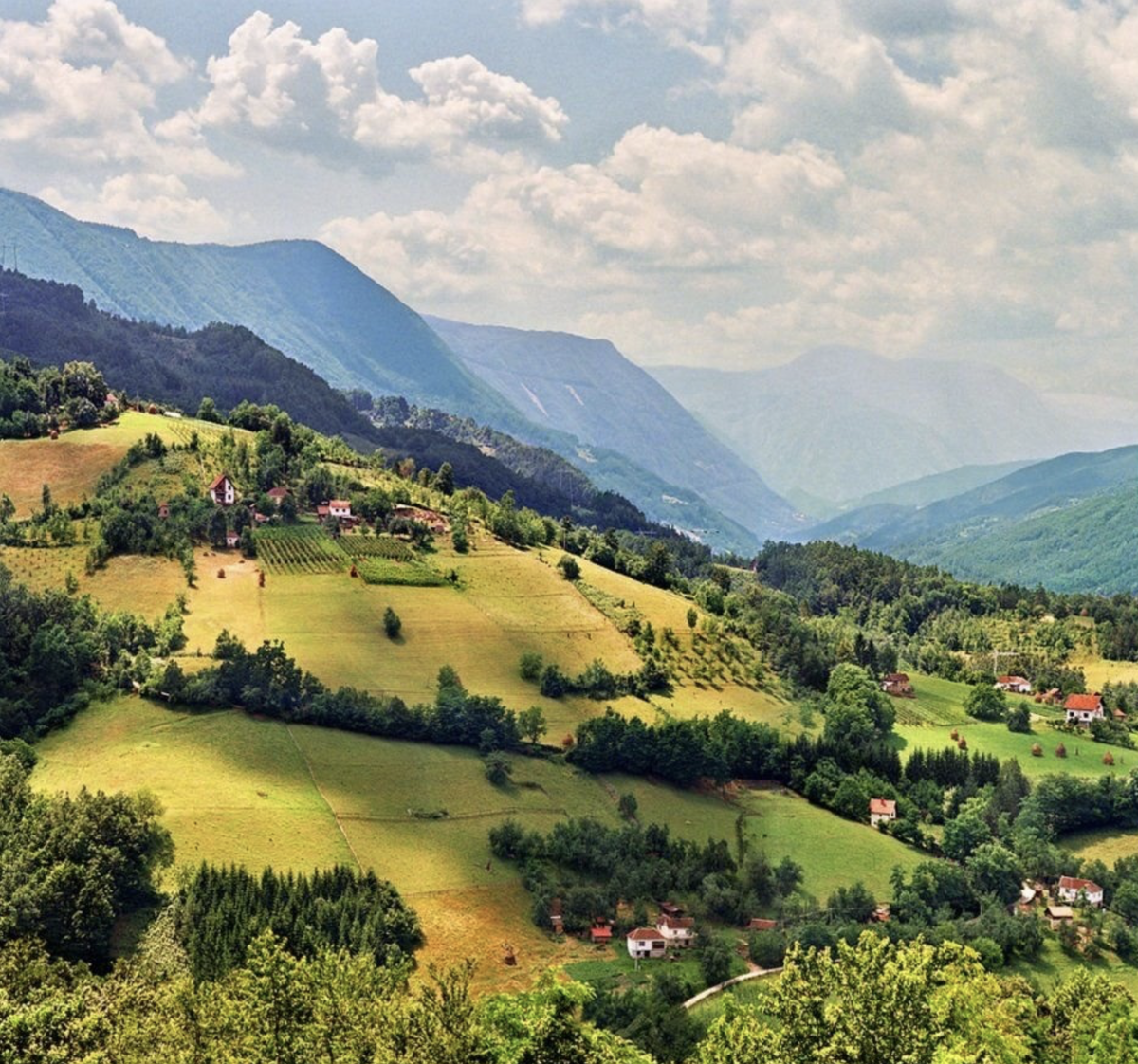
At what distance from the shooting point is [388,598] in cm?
10062

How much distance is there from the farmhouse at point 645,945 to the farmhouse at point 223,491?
6971cm

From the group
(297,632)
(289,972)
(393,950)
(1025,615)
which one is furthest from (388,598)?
(1025,615)

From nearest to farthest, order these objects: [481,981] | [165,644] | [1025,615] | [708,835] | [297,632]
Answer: [481,981] < [708,835] < [165,644] < [297,632] < [1025,615]

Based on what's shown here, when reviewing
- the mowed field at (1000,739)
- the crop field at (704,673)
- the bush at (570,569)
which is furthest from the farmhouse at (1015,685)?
the bush at (570,569)

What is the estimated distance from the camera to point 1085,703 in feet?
387

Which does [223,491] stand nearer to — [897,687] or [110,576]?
[110,576]

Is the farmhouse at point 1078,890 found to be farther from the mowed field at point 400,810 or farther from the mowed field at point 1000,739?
the mowed field at point 1000,739

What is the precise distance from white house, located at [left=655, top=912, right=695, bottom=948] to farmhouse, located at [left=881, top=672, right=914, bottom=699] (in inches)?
2458

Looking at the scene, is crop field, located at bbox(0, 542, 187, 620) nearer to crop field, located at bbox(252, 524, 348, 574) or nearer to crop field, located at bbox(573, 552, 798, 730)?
crop field, located at bbox(252, 524, 348, 574)

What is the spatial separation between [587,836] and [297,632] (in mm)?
33021

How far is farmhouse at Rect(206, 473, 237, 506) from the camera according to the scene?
11406 centimetres

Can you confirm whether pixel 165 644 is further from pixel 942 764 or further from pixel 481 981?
pixel 942 764

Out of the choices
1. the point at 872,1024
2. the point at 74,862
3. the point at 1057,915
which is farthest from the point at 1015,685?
the point at 872,1024

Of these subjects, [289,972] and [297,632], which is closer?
[289,972]
